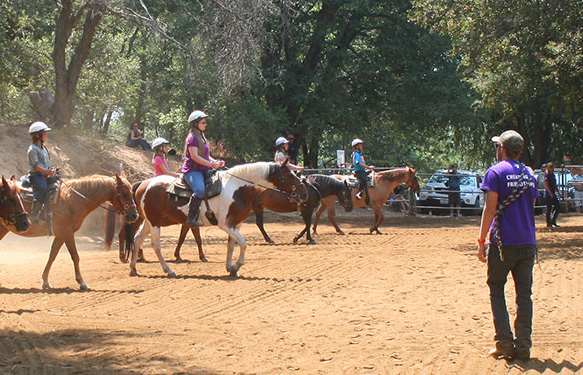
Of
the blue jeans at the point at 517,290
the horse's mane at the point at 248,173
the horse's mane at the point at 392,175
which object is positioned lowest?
the blue jeans at the point at 517,290

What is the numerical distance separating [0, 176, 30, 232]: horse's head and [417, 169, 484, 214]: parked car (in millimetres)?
20585

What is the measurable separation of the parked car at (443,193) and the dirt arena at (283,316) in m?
→ 14.0

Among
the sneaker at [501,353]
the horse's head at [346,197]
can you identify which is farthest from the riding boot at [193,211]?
the horse's head at [346,197]

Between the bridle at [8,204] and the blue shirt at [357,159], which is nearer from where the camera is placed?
the bridle at [8,204]

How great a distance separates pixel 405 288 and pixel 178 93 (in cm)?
1900

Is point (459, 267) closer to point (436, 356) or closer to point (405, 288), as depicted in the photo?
point (405, 288)

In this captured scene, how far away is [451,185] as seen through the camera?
2936cm

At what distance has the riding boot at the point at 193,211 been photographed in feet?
41.0

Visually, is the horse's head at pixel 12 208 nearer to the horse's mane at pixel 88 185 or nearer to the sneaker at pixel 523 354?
the horse's mane at pixel 88 185

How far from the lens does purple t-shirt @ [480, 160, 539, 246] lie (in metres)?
7.02

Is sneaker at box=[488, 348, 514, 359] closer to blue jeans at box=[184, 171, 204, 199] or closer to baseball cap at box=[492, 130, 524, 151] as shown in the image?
baseball cap at box=[492, 130, 524, 151]

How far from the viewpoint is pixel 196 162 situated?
12414mm

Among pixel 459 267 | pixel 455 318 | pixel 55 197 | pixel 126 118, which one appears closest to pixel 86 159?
pixel 55 197

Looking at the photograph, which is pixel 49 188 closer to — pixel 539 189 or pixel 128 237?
pixel 128 237
